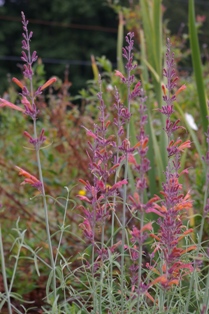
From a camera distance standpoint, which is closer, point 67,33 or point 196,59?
point 196,59

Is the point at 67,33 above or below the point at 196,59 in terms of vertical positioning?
above

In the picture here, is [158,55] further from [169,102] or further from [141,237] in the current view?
[141,237]

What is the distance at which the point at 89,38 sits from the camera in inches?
1047

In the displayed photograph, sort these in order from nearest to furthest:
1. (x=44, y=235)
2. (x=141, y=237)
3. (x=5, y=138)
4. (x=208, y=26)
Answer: (x=141, y=237) → (x=44, y=235) → (x=5, y=138) → (x=208, y=26)

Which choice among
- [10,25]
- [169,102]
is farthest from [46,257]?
[10,25]

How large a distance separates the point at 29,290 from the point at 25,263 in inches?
16.2

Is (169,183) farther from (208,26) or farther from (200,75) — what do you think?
(208,26)

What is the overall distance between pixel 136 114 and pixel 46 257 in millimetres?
1448

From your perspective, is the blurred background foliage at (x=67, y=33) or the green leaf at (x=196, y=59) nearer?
the green leaf at (x=196, y=59)

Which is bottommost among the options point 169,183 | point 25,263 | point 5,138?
point 25,263

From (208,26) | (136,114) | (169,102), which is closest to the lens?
(169,102)

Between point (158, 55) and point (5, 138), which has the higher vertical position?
point (158, 55)

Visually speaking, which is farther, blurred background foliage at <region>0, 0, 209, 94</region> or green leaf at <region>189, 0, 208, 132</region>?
blurred background foliage at <region>0, 0, 209, 94</region>

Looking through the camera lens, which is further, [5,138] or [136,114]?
[5,138]
